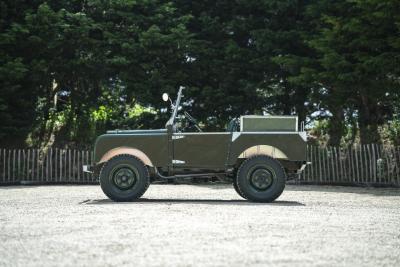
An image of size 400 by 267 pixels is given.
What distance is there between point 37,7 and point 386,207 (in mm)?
16082

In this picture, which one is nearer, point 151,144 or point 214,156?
point 214,156

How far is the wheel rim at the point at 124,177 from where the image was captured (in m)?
11.4

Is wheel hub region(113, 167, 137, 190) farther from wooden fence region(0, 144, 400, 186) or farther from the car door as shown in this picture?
wooden fence region(0, 144, 400, 186)

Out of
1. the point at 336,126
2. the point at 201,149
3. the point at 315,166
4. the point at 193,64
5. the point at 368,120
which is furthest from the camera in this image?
the point at 336,126

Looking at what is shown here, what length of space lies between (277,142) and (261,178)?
0.78 metres

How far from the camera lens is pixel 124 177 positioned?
1138 centimetres

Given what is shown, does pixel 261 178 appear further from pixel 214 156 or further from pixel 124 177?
pixel 124 177

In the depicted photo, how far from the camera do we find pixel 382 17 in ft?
59.3

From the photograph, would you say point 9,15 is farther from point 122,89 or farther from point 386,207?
point 386,207

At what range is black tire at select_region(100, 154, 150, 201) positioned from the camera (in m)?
11.3

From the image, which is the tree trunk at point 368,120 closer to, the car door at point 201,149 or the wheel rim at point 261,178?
the wheel rim at point 261,178

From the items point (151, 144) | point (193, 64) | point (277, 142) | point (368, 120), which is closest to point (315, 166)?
point (368, 120)

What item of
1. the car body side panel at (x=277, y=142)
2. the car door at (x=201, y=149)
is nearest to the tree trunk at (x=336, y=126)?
the car body side panel at (x=277, y=142)

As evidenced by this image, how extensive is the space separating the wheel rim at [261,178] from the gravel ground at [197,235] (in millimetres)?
539
